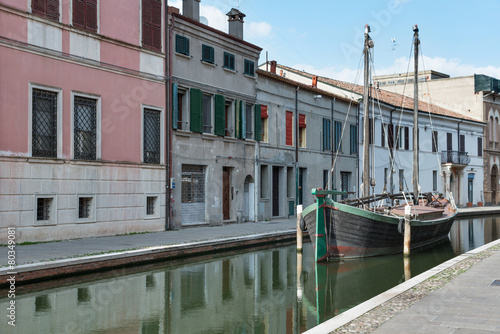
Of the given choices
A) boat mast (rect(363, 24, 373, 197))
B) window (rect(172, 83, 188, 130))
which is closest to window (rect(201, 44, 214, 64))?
window (rect(172, 83, 188, 130))

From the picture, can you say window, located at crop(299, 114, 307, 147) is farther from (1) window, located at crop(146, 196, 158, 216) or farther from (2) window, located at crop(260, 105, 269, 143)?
(1) window, located at crop(146, 196, 158, 216)

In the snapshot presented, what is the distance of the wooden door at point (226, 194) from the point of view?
2444cm

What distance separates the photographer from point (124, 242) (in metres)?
16.5

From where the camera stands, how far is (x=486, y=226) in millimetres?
30281

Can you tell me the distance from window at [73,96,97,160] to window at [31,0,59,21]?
2.48 meters

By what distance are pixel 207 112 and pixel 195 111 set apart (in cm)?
120

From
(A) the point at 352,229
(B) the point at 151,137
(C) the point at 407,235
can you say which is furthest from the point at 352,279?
(B) the point at 151,137

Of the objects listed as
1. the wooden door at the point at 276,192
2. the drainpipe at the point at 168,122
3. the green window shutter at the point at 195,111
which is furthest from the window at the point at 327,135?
the drainpipe at the point at 168,122

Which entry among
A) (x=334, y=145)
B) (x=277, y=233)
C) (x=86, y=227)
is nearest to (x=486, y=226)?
(x=334, y=145)

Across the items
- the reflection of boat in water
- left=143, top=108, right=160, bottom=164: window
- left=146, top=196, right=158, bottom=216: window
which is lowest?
the reflection of boat in water

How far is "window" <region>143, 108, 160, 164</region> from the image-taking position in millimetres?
20188

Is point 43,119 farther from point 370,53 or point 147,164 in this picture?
point 370,53

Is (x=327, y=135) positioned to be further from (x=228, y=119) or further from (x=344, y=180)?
(x=228, y=119)

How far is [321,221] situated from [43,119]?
8474 mm
